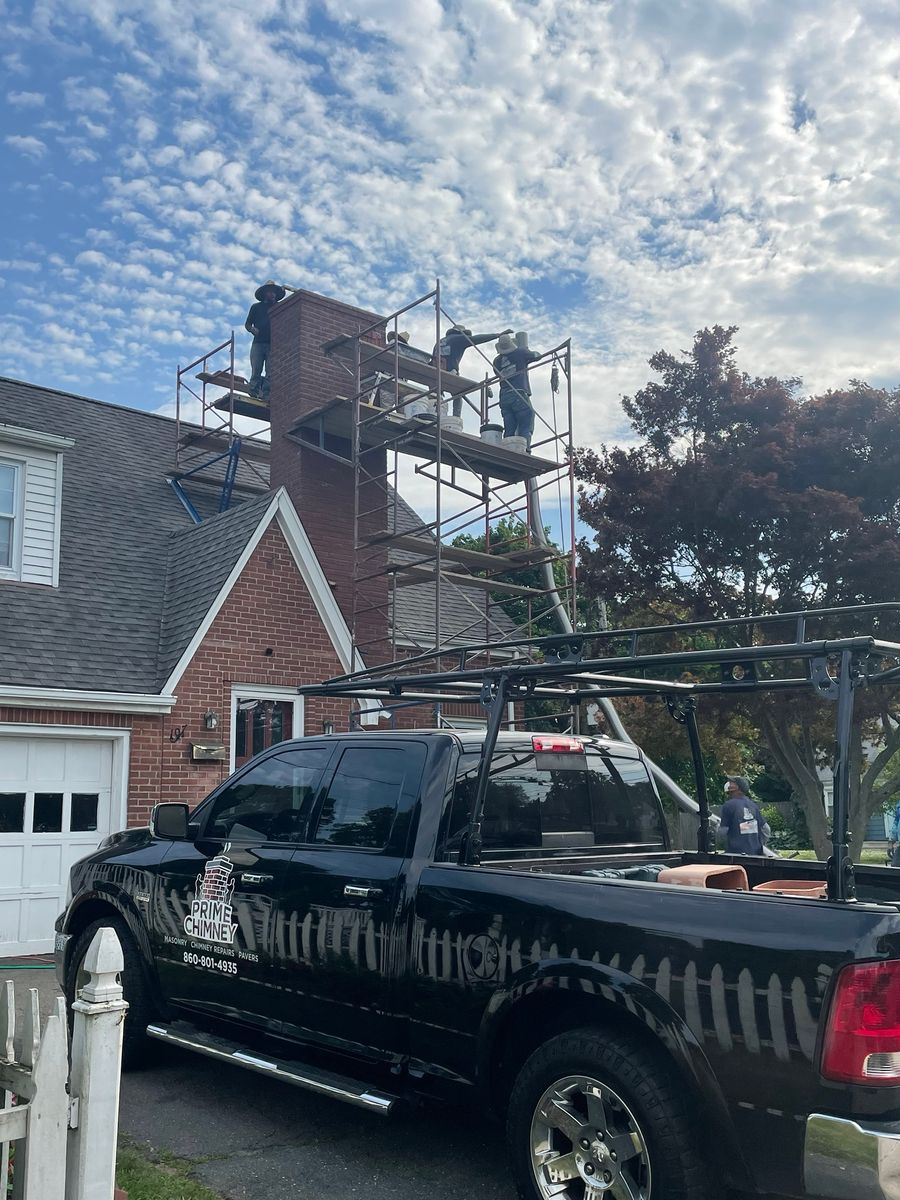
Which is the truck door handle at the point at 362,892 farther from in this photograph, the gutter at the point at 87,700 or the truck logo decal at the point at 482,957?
the gutter at the point at 87,700

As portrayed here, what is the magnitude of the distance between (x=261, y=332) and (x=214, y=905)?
12.9 m

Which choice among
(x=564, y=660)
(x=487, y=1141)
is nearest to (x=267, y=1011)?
(x=487, y=1141)

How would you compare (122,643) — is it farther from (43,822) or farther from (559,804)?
(559,804)

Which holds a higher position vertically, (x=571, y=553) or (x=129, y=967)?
(x=571, y=553)

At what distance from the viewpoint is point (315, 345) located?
1616 cm

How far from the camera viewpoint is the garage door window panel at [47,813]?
10.7 m

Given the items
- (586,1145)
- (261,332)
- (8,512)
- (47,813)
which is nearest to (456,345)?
(261,332)

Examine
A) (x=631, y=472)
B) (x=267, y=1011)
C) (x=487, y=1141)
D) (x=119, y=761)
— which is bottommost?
(x=487, y=1141)

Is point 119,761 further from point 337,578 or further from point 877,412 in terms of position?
point 877,412

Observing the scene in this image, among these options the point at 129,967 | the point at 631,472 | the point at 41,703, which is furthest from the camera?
the point at 631,472

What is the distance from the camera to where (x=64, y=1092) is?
316cm

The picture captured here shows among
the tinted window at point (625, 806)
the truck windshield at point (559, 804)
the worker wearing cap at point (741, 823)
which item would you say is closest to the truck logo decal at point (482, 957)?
the truck windshield at point (559, 804)

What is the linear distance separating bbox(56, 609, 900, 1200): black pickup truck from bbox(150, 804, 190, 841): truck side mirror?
26 millimetres

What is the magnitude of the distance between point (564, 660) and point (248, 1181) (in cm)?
255
